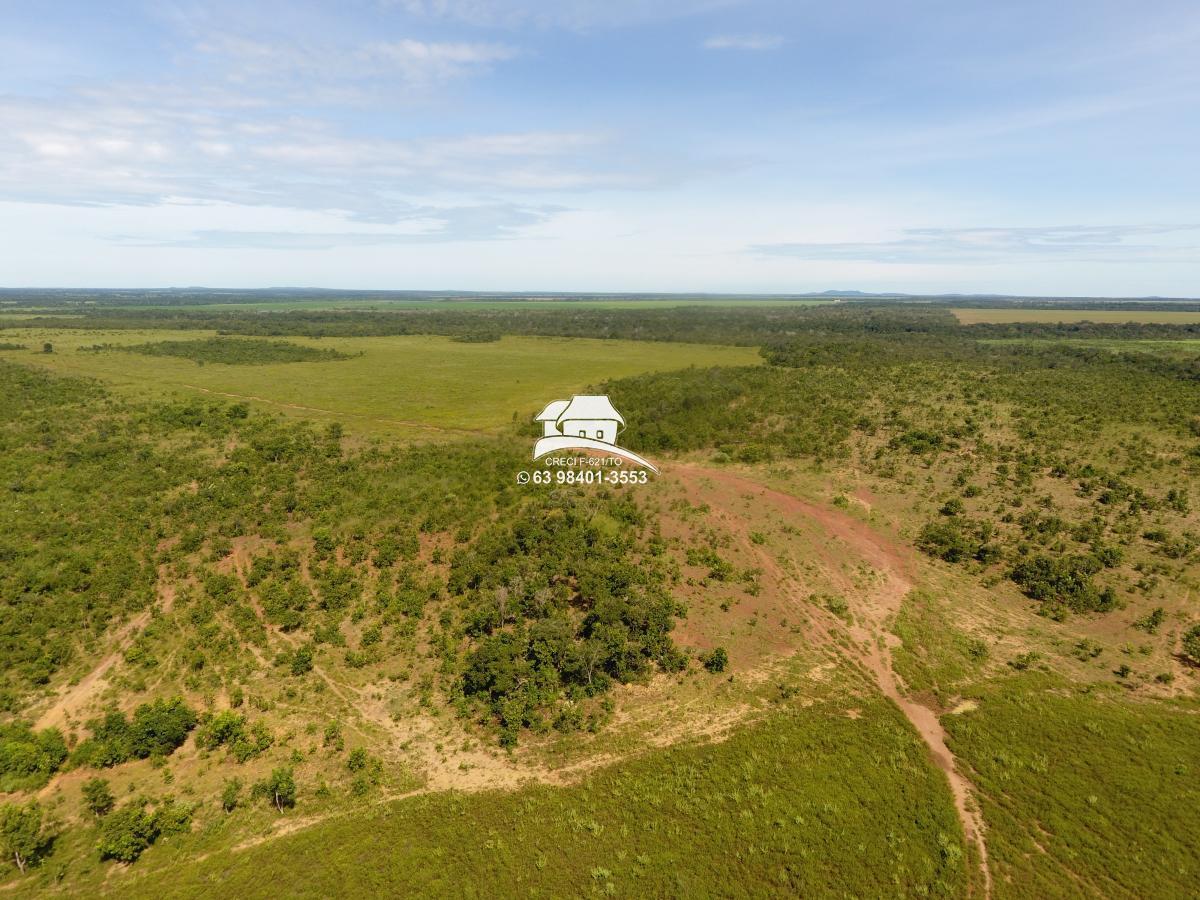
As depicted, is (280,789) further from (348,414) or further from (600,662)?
(348,414)

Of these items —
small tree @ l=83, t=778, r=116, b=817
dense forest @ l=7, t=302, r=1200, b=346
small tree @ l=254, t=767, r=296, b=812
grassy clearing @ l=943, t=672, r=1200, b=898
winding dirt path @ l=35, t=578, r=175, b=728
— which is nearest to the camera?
grassy clearing @ l=943, t=672, r=1200, b=898

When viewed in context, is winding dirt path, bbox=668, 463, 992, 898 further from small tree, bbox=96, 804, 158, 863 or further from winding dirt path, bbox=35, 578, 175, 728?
winding dirt path, bbox=35, 578, 175, 728

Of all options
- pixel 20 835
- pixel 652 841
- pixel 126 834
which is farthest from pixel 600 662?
pixel 20 835

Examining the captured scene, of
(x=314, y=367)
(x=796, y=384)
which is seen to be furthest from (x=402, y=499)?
(x=314, y=367)

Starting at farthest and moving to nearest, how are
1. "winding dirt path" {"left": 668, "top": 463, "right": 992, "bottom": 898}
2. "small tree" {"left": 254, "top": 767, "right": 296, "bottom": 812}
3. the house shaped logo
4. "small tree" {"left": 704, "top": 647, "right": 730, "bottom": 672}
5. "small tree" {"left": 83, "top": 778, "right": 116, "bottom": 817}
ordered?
the house shaped logo → "small tree" {"left": 704, "top": 647, "right": 730, "bottom": 672} → "winding dirt path" {"left": 668, "top": 463, "right": 992, "bottom": 898} → "small tree" {"left": 254, "top": 767, "right": 296, "bottom": 812} → "small tree" {"left": 83, "top": 778, "right": 116, "bottom": 817}

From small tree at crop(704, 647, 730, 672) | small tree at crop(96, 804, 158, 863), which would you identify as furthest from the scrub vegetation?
small tree at crop(704, 647, 730, 672)

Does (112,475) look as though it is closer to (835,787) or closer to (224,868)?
(224,868)

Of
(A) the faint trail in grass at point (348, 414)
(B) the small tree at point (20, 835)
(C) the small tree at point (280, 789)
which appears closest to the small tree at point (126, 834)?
(B) the small tree at point (20, 835)
